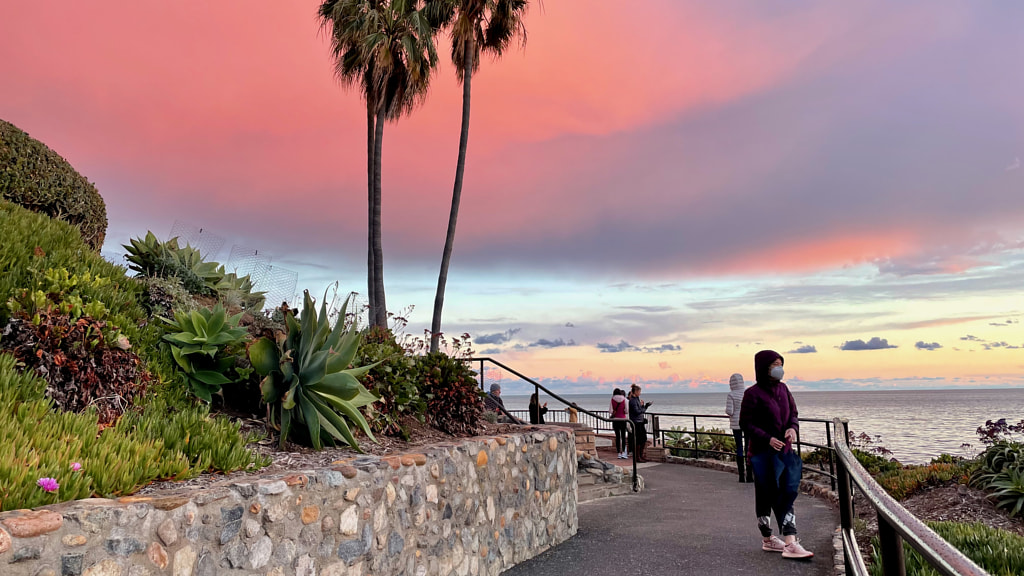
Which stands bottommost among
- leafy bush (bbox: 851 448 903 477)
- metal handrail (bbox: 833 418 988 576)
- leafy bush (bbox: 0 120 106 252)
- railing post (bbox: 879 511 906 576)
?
leafy bush (bbox: 851 448 903 477)

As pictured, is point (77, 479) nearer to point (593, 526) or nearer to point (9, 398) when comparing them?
point (9, 398)

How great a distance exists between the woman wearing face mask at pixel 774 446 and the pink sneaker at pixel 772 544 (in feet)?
0.08

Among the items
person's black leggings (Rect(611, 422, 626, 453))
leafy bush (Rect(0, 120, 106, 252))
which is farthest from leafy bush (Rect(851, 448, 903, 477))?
leafy bush (Rect(0, 120, 106, 252))

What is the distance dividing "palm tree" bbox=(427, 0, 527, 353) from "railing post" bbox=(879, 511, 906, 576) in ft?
Answer: 54.3

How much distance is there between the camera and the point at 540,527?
6.83 m

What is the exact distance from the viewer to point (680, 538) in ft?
23.4

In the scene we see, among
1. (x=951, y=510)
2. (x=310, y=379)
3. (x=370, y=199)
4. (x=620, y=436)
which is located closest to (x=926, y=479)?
(x=951, y=510)

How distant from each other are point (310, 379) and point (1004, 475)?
8.42m

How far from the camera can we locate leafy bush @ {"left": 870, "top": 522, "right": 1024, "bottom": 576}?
4.71 metres

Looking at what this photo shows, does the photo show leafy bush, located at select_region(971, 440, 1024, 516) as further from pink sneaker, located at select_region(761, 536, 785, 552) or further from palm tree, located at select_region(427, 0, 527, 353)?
palm tree, located at select_region(427, 0, 527, 353)

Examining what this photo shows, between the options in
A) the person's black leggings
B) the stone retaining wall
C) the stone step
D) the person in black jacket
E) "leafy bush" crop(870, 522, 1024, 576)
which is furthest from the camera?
the person's black leggings

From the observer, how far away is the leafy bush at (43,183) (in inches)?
329

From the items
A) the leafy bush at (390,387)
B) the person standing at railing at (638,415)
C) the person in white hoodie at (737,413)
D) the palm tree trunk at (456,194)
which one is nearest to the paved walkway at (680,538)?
the person in white hoodie at (737,413)

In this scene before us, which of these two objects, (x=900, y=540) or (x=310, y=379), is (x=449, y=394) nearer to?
(x=310, y=379)
